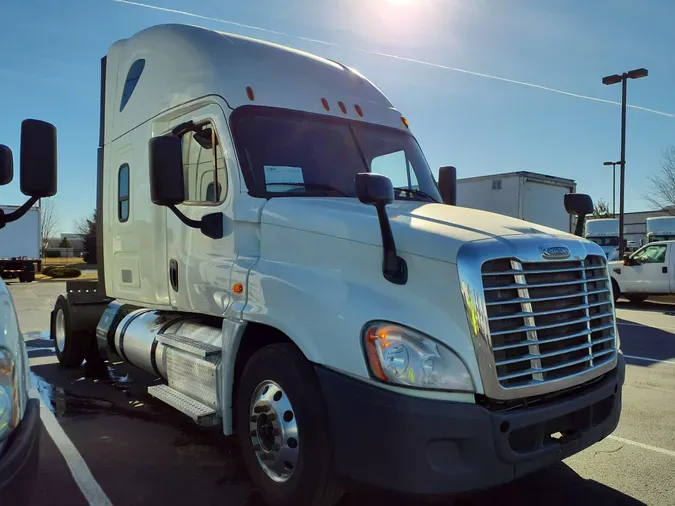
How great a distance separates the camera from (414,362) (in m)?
2.84

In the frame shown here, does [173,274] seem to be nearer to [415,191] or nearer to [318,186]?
[318,186]

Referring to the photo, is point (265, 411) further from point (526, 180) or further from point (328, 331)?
point (526, 180)

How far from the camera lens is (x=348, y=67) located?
17.6 ft

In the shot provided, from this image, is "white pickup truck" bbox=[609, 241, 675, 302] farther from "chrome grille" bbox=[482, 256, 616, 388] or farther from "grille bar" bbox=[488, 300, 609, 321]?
"chrome grille" bbox=[482, 256, 616, 388]

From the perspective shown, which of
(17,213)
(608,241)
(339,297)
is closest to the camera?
(339,297)

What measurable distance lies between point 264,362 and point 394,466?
106 centimetres

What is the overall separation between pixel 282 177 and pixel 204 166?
0.74 metres

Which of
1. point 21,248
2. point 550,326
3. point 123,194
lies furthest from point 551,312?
point 21,248

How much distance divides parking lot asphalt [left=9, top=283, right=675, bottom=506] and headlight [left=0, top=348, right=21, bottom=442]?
0.30m

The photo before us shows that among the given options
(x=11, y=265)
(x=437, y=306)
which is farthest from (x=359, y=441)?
(x=11, y=265)

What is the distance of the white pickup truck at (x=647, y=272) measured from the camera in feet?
52.0

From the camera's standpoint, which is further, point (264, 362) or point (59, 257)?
point (59, 257)

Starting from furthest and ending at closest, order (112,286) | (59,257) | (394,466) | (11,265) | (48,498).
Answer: (59,257) → (11,265) → (112,286) → (48,498) → (394,466)

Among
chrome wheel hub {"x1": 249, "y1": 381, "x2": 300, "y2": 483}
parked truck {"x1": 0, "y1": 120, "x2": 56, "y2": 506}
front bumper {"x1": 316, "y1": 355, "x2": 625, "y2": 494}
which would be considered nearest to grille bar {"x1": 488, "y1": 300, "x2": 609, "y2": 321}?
front bumper {"x1": 316, "y1": 355, "x2": 625, "y2": 494}
